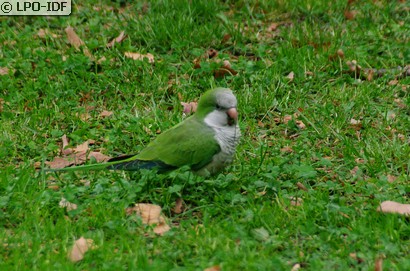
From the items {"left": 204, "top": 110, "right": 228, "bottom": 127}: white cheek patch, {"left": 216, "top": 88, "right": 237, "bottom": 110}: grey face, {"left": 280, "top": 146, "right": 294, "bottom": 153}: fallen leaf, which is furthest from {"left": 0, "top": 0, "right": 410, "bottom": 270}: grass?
{"left": 216, "top": 88, "right": 237, "bottom": 110}: grey face

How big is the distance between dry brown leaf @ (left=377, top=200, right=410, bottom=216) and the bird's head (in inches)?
40.7

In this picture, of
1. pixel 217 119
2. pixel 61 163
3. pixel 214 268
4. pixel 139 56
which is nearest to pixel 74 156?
pixel 61 163

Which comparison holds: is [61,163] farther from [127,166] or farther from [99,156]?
[127,166]

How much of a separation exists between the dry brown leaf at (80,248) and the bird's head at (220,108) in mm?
1147

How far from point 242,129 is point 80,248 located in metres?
2.05

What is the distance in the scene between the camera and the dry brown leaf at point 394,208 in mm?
4348

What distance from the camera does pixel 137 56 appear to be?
22.4 feet

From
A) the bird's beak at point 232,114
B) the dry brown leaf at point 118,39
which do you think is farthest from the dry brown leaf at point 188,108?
the bird's beak at point 232,114

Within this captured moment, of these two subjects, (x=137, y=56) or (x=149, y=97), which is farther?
(x=137, y=56)

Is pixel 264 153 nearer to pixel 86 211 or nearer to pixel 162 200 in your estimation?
pixel 162 200

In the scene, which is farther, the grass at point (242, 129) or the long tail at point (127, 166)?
the long tail at point (127, 166)

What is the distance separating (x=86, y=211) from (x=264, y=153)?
1371 millimetres

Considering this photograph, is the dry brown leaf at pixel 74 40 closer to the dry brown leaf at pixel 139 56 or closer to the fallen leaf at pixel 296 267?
the dry brown leaf at pixel 139 56

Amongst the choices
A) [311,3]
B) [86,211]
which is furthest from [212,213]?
[311,3]
